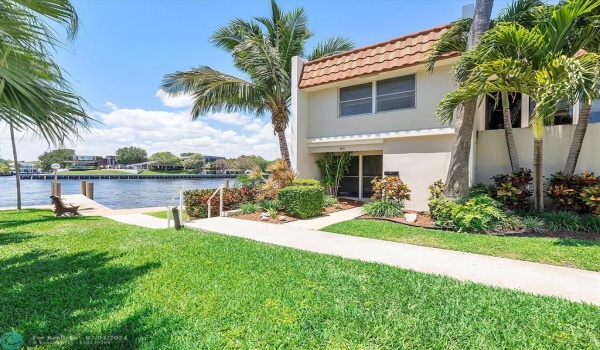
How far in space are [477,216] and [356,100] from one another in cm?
695

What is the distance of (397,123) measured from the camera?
36.1ft

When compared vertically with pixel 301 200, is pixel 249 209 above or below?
below

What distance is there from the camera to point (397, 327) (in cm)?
275

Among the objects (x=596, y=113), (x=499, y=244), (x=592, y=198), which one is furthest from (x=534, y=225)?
(x=596, y=113)

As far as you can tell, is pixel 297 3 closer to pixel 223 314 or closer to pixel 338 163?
pixel 338 163

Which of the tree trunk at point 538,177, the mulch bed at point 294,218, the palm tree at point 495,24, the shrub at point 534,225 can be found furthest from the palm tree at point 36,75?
the tree trunk at point 538,177

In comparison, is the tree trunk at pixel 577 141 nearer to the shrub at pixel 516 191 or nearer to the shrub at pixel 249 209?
the shrub at pixel 516 191

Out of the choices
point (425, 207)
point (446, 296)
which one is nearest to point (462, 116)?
point (425, 207)

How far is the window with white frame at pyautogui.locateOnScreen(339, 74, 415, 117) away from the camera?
10894 millimetres

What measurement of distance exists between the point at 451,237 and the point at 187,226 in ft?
22.6

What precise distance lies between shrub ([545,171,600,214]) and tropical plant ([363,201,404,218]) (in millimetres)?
3977

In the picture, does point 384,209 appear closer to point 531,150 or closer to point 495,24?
point 531,150

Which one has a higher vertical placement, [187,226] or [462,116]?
[462,116]

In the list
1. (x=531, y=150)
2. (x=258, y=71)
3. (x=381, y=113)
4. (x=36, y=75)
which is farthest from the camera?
(x=258, y=71)
